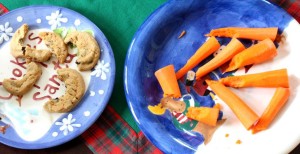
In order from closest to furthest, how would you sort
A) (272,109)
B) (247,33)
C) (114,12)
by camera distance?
(272,109)
(247,33)
(114,12)

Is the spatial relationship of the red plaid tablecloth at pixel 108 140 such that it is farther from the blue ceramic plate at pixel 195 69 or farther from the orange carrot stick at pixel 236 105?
the orange carrot stick at pixel 236 105

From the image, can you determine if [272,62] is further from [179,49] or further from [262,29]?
[179,49]

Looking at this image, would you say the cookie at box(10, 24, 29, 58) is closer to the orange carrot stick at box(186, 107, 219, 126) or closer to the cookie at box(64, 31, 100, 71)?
the cookie at box(64, 31, 100, 71)

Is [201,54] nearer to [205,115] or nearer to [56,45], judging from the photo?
[205,115]

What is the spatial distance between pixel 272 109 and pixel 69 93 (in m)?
0.61

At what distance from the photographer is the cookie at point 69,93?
1.19 metres

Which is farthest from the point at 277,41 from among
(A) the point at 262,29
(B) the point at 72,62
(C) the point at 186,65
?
(B) the point at 72,62

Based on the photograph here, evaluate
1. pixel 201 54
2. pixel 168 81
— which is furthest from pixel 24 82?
pixel 201 54

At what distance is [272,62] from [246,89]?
120 millimetres

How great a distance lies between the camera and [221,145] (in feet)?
3.81

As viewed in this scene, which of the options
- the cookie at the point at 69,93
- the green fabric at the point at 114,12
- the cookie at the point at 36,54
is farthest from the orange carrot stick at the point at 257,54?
the cookie at the point at 36,54

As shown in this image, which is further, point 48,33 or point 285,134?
point 48,33

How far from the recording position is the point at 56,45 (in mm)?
1240

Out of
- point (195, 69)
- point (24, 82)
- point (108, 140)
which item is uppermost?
point (24, 82)
